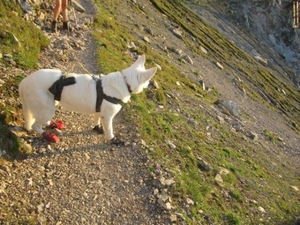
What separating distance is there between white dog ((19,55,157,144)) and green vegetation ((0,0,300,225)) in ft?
3.24

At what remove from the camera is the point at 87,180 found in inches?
348

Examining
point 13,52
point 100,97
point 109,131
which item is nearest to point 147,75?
point 100,97

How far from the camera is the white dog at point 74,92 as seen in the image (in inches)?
321

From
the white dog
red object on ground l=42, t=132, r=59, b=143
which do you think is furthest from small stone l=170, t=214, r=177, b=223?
red object on ground l=42, t=132, r=59, b=143

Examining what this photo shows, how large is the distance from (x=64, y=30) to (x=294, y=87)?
169ft

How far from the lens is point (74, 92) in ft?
27.5

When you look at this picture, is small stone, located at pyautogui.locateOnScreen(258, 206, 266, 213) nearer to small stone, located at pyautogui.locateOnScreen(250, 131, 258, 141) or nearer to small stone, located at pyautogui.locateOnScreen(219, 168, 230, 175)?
small stone, located at pyautogui.locateOnScreen(219, 168, 230, 175)

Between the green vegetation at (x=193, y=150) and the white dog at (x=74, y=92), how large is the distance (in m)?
0.99

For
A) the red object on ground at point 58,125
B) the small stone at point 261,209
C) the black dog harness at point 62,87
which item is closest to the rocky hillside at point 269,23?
the small stone at point 261,209

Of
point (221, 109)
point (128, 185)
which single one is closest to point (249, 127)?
point (221, 109)

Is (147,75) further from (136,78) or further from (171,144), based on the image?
(171,144)

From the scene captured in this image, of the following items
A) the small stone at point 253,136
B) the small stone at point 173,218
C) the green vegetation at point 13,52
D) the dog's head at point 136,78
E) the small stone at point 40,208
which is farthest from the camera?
the small stone at point 253,136

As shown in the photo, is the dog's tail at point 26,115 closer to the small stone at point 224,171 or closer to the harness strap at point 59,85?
the harness strap at point 59,85

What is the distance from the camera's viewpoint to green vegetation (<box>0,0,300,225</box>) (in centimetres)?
1055
